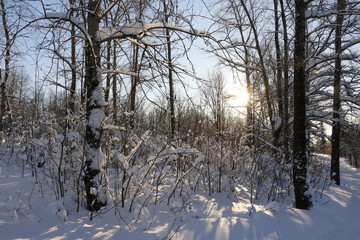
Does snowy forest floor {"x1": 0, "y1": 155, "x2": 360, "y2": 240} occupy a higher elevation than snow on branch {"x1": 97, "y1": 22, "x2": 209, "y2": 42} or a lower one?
lower

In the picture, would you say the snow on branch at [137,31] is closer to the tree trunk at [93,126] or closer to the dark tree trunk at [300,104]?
the tree trunk at [93,126]

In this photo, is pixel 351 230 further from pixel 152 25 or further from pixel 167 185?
pixel 152 25

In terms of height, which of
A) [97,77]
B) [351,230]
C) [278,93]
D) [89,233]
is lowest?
[351,230]

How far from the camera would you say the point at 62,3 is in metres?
2.79

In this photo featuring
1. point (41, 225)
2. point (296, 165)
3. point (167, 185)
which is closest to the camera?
point (41, 225)

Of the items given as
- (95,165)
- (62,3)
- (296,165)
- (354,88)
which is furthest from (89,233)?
(354,88)

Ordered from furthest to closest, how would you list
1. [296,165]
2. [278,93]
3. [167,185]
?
[278,93]
[167,185]
[296,165]

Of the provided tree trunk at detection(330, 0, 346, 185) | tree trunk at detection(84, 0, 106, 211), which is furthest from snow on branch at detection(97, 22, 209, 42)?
tree trunk at detection(330, 0, 346, 185)

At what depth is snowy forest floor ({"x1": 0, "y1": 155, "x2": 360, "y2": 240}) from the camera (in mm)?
2908

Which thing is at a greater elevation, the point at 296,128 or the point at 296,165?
the point at 296,128

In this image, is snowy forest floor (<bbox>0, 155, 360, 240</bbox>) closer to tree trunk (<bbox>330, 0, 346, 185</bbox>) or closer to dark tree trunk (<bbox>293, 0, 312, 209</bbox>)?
dark tree trunk (<bbox>293, 0, 312, 209</bbox>)

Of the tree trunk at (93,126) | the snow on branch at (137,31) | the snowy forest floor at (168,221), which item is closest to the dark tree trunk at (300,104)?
the snowy forest floor at (168,221)

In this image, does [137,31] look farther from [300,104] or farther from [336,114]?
[336,114]

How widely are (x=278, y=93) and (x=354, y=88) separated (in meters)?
2.72
